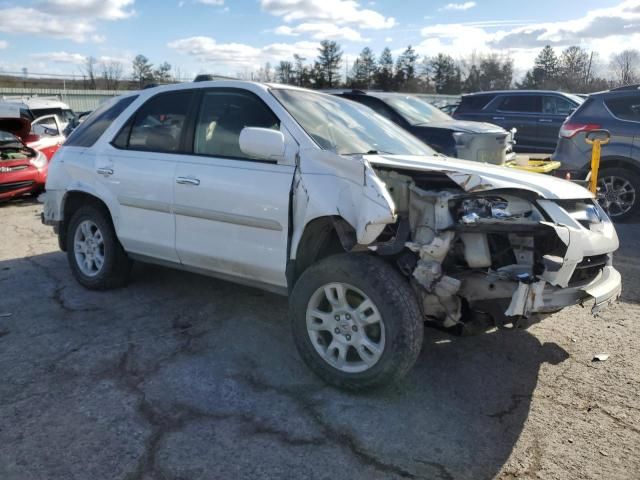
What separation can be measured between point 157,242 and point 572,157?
627 cm

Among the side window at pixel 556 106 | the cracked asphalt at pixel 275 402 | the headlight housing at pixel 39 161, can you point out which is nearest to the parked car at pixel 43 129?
the headlight housing at pixel 39 161

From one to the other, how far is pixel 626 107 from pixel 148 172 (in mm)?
6780

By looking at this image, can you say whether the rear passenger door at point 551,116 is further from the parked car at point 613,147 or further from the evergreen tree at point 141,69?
the evergreen tree at point 141,69

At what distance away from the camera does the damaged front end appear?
2992mm

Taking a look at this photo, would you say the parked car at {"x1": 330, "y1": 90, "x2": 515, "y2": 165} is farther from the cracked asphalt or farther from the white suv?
the cracked asphalt

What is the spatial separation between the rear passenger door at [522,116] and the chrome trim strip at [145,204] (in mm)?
9932

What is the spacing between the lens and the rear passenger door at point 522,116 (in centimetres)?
1240

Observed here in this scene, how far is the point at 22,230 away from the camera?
7945 millimetres

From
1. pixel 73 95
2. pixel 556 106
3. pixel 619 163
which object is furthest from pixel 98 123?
pixel 73 95

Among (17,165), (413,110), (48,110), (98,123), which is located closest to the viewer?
(98,123)

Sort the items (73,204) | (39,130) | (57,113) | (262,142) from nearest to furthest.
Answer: (262,142) → (73,204) → (39,130) → (57,113)

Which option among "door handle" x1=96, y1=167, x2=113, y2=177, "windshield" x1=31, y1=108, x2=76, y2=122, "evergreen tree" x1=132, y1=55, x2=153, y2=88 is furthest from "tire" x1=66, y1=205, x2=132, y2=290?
"evergreen tree" x1=132, y1=55, x2=153, y2=88

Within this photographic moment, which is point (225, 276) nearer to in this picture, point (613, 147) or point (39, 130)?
point (613, 147)

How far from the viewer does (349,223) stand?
10.5 feet
